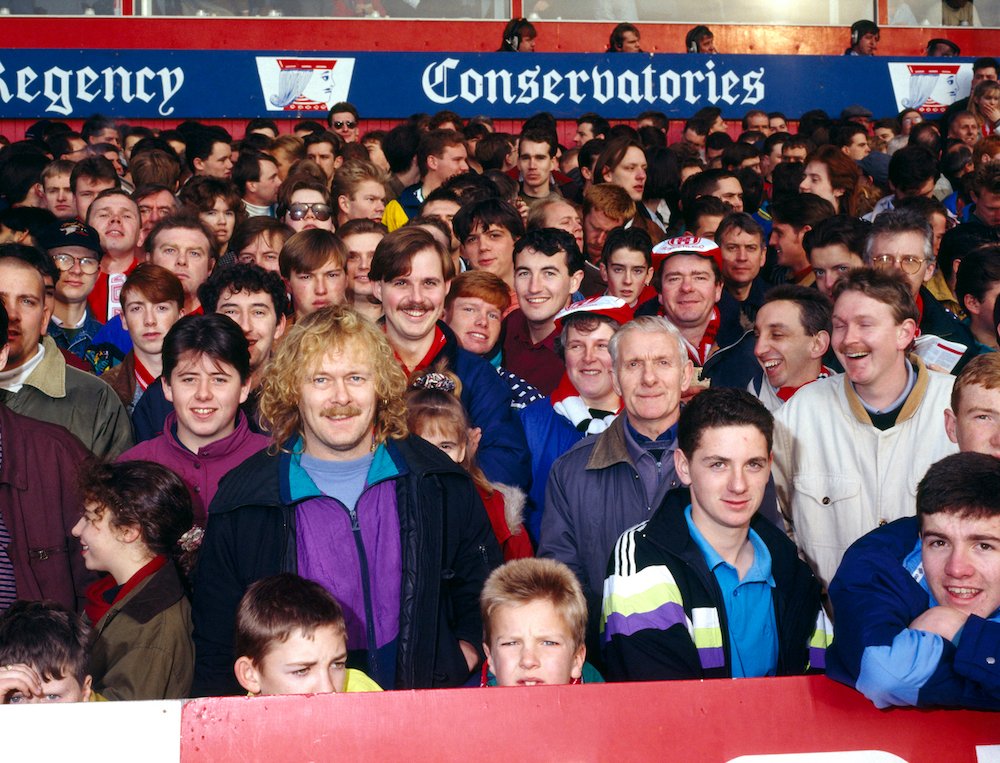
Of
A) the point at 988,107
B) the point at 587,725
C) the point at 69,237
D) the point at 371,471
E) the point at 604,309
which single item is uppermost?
the point at 988,107

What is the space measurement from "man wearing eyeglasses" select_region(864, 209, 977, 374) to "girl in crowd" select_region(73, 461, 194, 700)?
3.77 meters

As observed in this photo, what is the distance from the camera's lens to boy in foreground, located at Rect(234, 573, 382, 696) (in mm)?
3725

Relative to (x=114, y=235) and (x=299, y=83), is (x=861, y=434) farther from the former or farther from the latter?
(x=299, y=83)

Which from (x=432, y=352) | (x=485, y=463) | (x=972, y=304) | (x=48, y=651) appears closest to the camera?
(x=48, y=651)

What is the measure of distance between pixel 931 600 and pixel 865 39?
13863 mm

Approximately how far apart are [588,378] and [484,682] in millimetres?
1849

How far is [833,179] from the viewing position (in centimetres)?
971

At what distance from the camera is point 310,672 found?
147 inches

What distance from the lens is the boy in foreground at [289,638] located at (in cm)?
372

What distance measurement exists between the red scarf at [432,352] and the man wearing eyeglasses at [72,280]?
210 cm

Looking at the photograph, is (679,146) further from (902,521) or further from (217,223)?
(902,521)

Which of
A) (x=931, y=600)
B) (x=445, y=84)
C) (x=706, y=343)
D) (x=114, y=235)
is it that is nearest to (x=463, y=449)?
(x=931, y=600)

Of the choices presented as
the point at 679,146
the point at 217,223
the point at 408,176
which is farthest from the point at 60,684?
the point at 679,146

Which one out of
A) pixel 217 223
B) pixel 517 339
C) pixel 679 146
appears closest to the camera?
pixel 517 339
